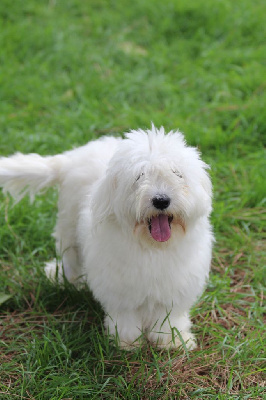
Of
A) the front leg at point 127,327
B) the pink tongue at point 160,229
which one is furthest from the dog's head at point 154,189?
the front leg at point 127,327

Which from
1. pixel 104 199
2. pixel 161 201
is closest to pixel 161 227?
pixel 161 201

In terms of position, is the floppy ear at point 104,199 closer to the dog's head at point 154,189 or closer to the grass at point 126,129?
the dog's head at point 154,189

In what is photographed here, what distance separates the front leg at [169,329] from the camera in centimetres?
291

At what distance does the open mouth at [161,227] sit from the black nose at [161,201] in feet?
0.28

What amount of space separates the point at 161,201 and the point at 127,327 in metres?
0.82

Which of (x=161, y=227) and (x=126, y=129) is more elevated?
(x=126, y=129)

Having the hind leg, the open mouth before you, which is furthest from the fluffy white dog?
the hind leg

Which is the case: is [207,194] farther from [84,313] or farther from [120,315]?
[84,313]

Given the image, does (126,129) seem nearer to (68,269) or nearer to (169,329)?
(68,269)

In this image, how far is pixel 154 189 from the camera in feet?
8.13

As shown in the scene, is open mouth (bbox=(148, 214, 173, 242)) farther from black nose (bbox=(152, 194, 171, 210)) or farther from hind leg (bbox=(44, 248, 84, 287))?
hind leg (bbox=(44, 248, 84, 287))

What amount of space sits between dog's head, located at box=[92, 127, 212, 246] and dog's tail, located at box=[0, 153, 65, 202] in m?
0.71

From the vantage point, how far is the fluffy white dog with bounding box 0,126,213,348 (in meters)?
2.52

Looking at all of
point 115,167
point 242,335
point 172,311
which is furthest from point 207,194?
point 242,335
